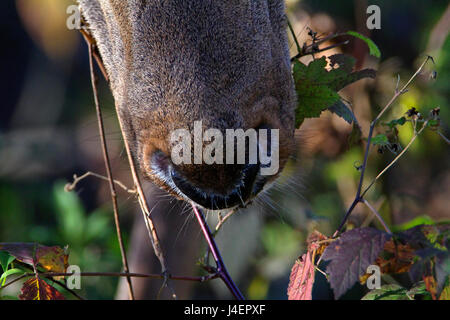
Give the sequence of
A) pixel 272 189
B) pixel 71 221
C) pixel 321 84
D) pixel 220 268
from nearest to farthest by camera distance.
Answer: pixel 220 268, pixel 321 84, pixel 272 189, pixel 71 221

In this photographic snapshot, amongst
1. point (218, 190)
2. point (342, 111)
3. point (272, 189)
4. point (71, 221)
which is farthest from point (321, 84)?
point (71, 221)

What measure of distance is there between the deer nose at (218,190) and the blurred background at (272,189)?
0.38 m

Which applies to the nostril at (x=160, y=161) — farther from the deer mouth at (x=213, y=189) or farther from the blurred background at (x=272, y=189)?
the blurred background at (x=272, y=189)

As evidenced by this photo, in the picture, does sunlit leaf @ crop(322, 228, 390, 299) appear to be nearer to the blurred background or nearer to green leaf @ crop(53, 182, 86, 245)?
the blurred background

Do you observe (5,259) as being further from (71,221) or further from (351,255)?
(71,221)

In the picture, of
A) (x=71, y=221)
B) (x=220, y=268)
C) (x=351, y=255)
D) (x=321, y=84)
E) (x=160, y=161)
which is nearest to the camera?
(x=351, y=255)

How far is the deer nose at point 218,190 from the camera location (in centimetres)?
162

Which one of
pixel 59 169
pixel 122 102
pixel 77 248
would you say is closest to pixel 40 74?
pixel 59 169

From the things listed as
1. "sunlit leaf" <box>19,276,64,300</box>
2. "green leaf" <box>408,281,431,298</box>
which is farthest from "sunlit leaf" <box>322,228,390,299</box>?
"sunlit leaf" <box>19,276,64,300</box>

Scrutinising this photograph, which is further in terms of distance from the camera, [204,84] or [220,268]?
[220,268]

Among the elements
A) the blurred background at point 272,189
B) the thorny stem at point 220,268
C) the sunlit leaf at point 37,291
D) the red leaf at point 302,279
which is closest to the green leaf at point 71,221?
the blurred background at point 272,189

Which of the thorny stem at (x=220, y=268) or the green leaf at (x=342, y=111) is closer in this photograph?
the thorny stem at (x=220, y=268)

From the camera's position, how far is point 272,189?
2365mm

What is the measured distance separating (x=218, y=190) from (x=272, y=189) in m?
0.77
